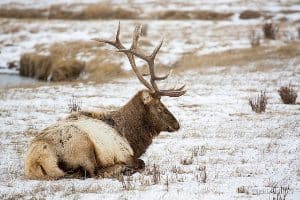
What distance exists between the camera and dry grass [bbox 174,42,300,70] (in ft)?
68.6

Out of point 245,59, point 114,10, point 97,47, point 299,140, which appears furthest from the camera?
point 114,10

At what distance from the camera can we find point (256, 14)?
107 ft

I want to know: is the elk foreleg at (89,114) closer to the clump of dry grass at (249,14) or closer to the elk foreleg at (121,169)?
the elk foreleg at (121,169)

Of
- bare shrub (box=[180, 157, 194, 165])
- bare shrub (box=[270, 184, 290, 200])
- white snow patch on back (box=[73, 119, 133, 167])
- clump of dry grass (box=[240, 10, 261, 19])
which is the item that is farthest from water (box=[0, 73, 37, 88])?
bare shrub (box=[270, 184, 290, 200])

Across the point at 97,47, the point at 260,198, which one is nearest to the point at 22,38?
the point at 97,47

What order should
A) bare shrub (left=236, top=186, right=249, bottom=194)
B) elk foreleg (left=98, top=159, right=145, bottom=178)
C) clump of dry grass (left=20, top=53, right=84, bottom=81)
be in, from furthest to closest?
clump of dry grass (left=20, top=53, right=84, bottom=81) → elk foreleg (left=98, top=159, right=145, bottom=178) → bare shrub (left=236, top=186, right=249, bottom=194)

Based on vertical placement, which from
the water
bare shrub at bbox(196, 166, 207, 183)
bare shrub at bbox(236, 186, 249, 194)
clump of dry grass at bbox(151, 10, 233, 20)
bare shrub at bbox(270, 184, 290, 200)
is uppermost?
clump of dry grass at bbox(151, 10, 233, 20)

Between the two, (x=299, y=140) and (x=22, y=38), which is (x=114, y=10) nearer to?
(x=22, y=38)

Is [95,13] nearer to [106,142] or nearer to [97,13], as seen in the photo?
[97,13]

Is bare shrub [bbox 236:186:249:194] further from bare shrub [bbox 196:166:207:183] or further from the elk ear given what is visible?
the elk ear

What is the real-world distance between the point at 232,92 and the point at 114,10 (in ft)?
72.4

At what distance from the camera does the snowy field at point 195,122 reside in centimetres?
688

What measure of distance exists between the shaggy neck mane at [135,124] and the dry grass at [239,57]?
40.7ft

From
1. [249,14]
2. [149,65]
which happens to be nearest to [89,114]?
[149,65]
